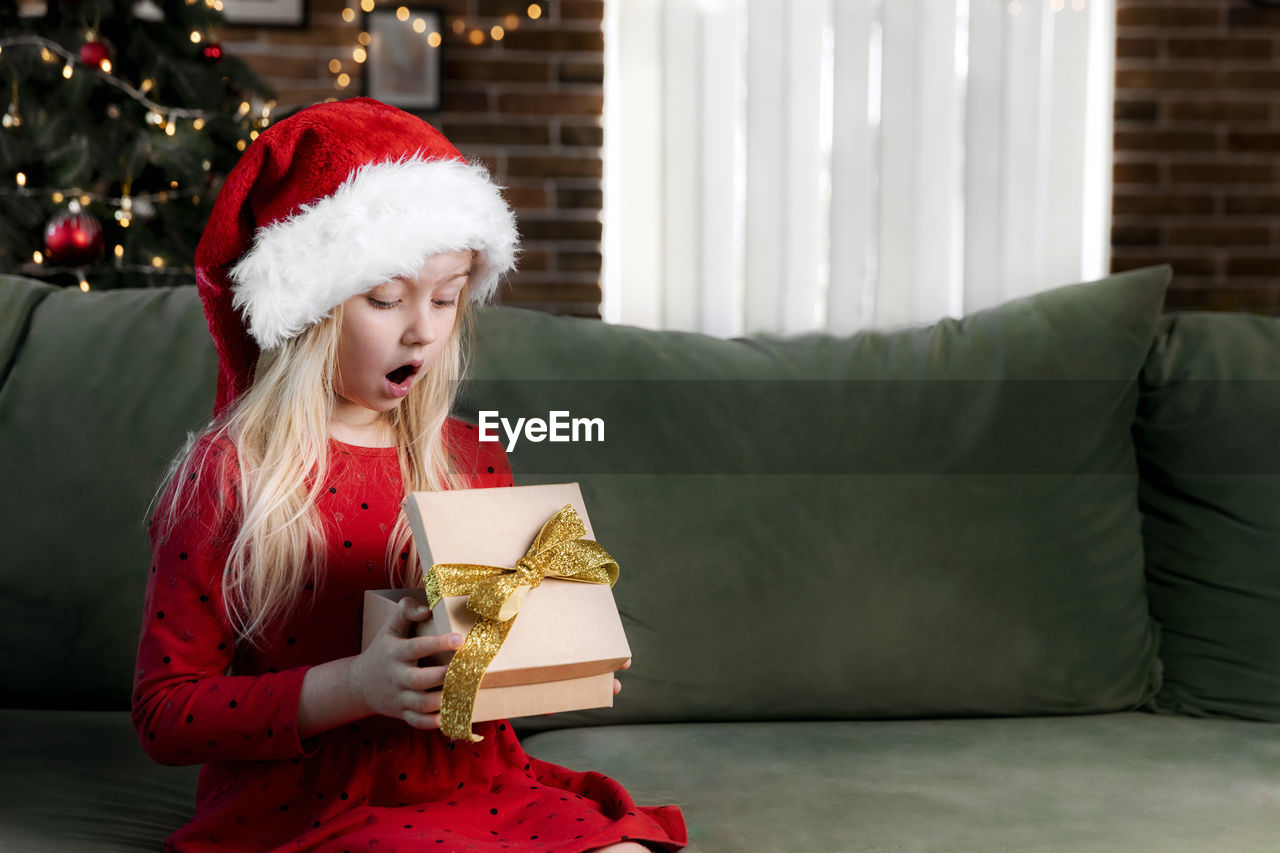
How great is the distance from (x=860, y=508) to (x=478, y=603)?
0.68m

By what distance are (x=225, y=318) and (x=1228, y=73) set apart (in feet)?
8.27

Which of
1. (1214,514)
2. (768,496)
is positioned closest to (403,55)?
(768,496)

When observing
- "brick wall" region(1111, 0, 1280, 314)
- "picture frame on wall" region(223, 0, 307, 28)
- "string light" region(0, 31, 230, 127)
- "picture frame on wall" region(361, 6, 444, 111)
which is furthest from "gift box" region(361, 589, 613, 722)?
"brick wall" region(1111, 0, 1280, 314)

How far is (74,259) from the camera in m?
1.86

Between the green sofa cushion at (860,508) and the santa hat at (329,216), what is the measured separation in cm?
41

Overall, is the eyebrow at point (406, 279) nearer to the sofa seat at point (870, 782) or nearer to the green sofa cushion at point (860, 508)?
the green sofa cushion at point (860, 508)

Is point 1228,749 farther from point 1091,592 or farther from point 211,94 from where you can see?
point 211,94

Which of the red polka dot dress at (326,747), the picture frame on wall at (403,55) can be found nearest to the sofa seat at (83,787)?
the red polka dot dress at (326,747)

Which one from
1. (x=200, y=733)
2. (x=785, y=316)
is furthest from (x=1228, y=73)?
(x=200, y=733)

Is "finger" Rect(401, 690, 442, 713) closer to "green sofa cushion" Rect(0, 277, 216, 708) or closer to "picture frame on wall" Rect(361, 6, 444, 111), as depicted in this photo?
"green sofa cushion" Rect(0, 277, 216, 708)

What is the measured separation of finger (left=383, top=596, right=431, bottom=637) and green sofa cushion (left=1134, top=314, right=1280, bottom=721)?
1014mm

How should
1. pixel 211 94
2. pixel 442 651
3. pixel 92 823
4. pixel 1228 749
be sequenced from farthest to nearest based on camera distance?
pixel 211 94, pixel 1228 749, pixel 92 823, pixel 442 651

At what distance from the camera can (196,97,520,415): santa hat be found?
87 cm

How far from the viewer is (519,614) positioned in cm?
78
